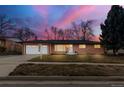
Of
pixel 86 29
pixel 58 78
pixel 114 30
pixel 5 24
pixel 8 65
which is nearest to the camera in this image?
pixel 58 78

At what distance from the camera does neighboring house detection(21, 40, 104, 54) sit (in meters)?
45.8

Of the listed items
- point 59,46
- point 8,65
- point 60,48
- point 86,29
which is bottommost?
point 8,65

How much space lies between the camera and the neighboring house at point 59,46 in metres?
45.8

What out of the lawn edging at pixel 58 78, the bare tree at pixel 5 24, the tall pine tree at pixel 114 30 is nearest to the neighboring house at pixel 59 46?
the bare tree at pixel 5 24

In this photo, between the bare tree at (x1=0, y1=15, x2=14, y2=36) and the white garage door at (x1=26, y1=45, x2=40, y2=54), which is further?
the bare tree at (x1=0, y1=15, x2=14, y2=36)

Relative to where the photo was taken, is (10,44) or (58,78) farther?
(10,44)

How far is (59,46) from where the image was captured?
4766 cm

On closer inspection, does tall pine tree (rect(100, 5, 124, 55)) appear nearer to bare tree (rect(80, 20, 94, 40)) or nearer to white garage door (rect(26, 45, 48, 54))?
bare tree (rect(80, 20, 94, 40))

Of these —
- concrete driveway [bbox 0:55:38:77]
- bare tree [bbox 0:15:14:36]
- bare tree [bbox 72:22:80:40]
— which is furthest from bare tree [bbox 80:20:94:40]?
concrete driveway [bbox 0:55:38:77]

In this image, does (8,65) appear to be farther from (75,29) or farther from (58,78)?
(75,29)

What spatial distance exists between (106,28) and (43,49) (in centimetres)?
1163

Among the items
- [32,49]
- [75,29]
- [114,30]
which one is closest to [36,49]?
[32,49]

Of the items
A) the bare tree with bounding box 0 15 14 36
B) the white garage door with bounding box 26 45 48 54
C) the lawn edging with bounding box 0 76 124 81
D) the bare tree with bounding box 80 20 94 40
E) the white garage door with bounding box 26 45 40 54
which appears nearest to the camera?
the lawn edging with bounding box 0 76 124 81

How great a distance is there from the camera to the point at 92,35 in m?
46.1
